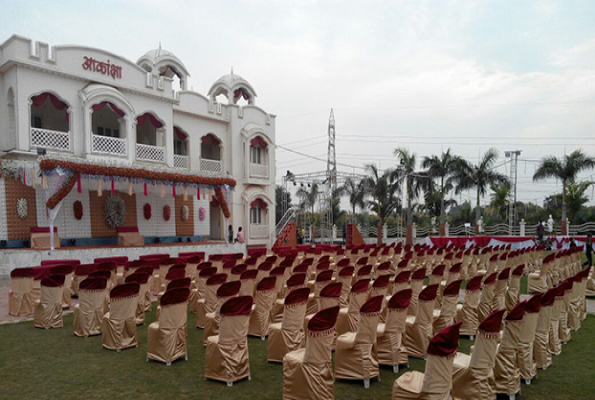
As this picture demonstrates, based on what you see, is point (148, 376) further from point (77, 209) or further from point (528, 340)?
point (77, 209)

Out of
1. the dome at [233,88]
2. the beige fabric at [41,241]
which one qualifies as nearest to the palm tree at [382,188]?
the dome at [233,88]

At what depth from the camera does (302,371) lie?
423cm

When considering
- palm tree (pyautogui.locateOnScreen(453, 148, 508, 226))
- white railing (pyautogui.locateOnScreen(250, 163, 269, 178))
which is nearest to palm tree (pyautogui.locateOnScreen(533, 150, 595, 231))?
palm tree (pyautogui.locateOnScreen(453, 148, 508, 226))

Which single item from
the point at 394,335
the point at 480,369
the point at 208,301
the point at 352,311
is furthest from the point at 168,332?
the point at 480,369

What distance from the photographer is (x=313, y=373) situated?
4.22 m

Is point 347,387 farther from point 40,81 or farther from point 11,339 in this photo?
point 40,81

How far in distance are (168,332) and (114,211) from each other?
15399 mm

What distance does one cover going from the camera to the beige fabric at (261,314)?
22.6 ft

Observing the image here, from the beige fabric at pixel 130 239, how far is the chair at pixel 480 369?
17.4 meters

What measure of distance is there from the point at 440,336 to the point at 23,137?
1726cm

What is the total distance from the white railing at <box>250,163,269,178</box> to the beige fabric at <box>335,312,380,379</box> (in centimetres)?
2152

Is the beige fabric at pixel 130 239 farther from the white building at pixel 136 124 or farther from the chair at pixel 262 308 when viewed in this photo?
the chair at pixel 262 308

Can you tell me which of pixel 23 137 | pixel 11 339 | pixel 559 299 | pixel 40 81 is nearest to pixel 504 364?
pixel 559 299

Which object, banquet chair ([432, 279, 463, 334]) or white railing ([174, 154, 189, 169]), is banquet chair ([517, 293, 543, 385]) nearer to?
banquet chair ([432, 279, 463, 334])
